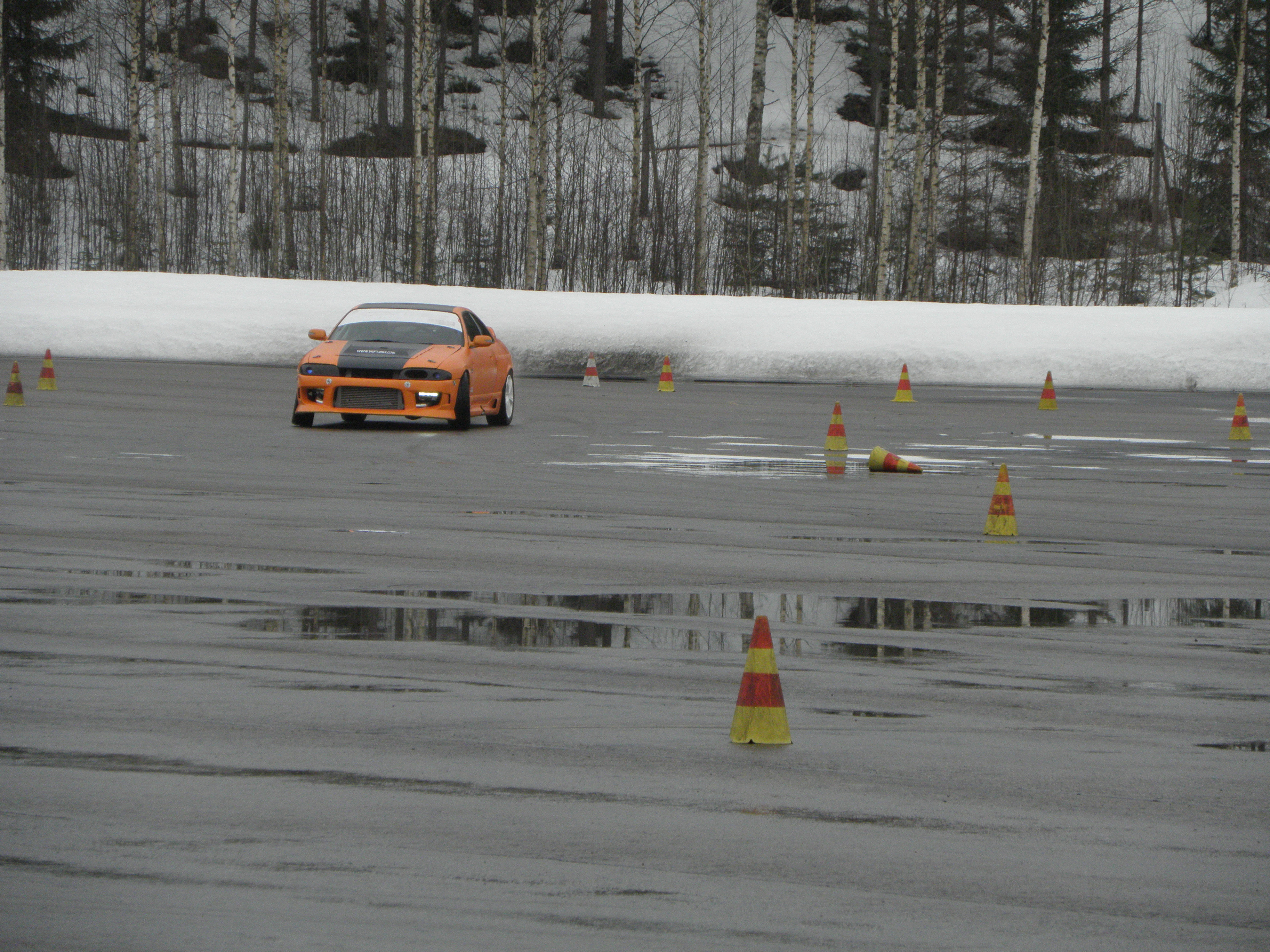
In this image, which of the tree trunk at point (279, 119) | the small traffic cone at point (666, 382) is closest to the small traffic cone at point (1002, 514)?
the small traffic cone at point (666, 382)

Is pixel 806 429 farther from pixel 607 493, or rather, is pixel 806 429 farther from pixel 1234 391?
pixel 1234 391

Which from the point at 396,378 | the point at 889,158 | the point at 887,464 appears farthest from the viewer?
the point at 889,158

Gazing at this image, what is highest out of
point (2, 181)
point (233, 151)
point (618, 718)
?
point (233, 151)

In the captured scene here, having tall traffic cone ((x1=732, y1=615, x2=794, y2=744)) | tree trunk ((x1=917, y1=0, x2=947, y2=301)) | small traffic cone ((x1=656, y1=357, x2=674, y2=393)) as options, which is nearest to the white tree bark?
small traffic cone ((x1=656, y1=357, x2=674, y2=393))

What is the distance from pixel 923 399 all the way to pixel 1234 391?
6.82 m

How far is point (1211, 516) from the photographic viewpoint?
11.2 meters

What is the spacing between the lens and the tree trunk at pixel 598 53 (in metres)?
61.3

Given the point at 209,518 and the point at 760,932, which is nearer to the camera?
the point at 760,932

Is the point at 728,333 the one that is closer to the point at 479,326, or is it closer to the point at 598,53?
the point at 479,326

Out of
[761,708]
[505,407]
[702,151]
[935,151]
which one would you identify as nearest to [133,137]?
[702,151]

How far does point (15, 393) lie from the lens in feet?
58.5

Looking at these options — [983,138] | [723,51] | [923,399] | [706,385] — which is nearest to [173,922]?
[923,399]

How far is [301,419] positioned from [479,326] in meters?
2.73

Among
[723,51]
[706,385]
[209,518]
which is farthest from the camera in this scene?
[723,51]
